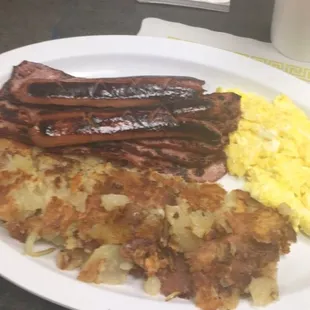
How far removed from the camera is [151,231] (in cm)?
105

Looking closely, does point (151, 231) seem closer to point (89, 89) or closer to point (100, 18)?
point (89, 89)

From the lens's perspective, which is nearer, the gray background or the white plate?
the white plate

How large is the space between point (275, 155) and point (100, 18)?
84cm

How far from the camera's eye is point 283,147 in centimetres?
133

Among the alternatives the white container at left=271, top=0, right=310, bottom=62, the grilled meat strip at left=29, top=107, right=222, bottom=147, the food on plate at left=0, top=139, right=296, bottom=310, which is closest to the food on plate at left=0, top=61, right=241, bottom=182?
the grilled meat strip at left=29, top=107, right=222, bottom=147

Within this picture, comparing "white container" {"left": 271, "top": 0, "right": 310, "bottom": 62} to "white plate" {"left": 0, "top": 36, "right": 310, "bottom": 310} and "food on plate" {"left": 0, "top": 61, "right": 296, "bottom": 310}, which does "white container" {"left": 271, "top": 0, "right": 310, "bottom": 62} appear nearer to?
"white plate" {"left": 0, "top": 36, "right": 310, "bottom": 310}

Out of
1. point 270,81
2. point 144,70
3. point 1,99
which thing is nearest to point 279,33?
point 270,81

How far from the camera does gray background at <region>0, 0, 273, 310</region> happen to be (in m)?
1.81

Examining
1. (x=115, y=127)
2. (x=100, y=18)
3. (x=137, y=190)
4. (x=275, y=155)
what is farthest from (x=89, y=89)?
(x=100, y=18)

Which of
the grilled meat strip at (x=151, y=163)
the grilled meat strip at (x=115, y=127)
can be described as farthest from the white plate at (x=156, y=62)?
the grilled meat strip at (x=115, y=127)

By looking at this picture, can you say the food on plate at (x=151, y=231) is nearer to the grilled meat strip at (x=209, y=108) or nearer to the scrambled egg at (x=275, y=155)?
the scrambled egg at (x=275, y=155)

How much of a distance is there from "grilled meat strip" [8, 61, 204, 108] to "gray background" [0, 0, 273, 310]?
392 mm

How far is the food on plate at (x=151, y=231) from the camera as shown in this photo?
3.35 feet

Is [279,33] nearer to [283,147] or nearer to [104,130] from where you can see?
[283,147]
